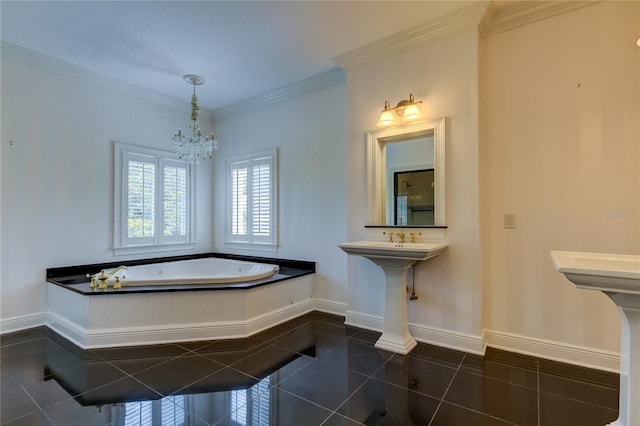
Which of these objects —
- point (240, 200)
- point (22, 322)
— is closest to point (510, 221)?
point (240, 200)

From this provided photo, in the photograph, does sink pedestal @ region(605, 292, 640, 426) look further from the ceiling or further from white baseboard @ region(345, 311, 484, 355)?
the ceiling

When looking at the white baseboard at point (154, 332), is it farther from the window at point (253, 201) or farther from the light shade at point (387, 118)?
the light shade at point (387, 118)

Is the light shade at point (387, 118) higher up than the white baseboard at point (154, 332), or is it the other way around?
the light shade at point (387, 118)

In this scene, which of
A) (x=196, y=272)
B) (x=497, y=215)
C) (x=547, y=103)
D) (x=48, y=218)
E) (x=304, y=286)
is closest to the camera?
(x=547, y=103)

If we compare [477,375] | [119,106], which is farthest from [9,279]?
[477,375]

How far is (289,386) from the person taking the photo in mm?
2016

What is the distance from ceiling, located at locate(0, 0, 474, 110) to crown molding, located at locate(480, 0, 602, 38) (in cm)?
33

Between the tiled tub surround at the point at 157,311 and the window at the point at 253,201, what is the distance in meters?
1.14

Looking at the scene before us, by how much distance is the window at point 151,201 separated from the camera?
374 cm

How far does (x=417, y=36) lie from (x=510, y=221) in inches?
70.4

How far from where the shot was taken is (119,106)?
12.3 ft

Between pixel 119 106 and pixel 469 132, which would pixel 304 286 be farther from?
pixel 119 106

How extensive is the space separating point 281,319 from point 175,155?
2710mm

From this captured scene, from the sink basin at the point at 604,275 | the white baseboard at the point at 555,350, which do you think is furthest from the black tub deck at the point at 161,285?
the sink basin at the point at 604,275
